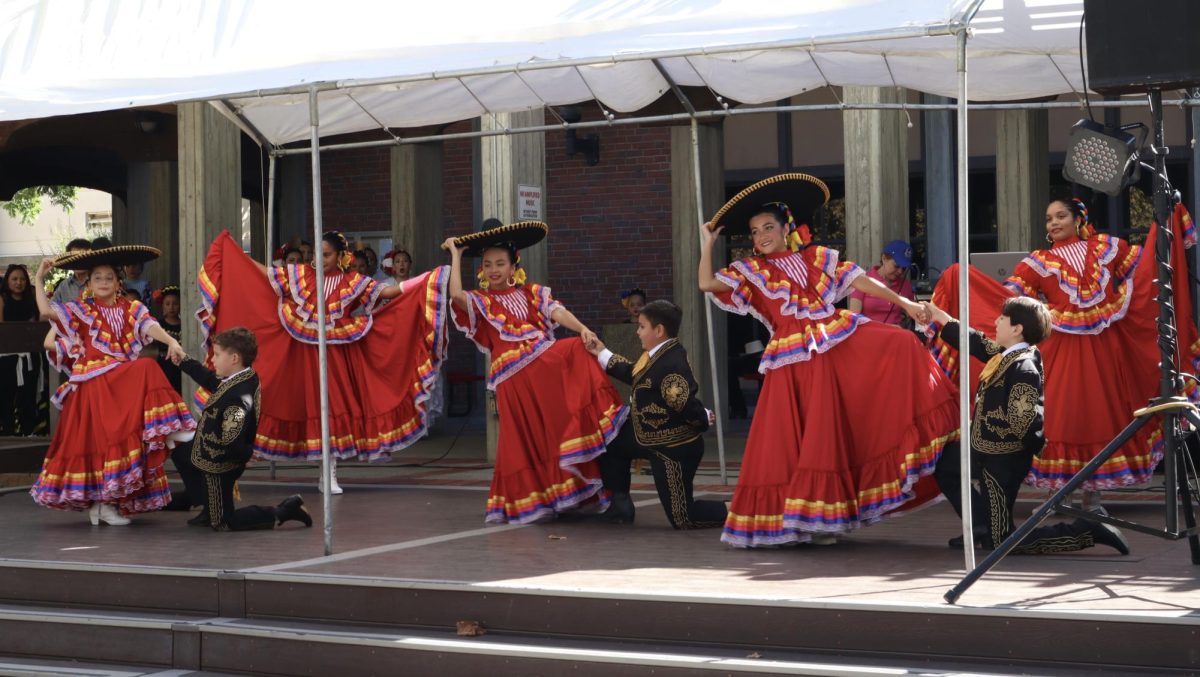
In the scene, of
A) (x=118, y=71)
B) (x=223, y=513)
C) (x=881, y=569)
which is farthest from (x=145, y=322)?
(x=881, y=569)

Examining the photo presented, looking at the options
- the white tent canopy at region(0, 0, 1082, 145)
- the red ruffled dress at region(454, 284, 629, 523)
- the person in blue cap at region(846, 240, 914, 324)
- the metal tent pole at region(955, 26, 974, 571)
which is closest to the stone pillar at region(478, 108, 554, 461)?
the white tent canopy at region(0, 0, 1082, 145)

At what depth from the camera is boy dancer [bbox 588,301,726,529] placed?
6777 mm

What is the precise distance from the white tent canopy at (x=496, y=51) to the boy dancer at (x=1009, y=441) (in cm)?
124

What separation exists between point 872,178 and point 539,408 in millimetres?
3426

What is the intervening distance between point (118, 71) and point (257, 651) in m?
2.66

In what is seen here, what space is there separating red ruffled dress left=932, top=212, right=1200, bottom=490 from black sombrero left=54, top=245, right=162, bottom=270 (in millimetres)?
4153

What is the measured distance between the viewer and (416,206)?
515 inches

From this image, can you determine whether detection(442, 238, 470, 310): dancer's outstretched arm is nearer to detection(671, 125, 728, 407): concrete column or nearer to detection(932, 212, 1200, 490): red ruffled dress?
detection(932, 212, 1200, 490): red ruffled dress

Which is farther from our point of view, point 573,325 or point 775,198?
point 573,325

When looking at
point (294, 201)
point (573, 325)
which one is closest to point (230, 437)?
point (573, 325)

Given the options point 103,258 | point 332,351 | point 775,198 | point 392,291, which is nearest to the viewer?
point 775,198

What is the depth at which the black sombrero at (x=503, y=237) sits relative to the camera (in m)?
7.34

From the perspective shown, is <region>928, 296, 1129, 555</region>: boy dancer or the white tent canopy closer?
the white tent canopy

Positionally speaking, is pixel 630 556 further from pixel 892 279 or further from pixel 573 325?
pixel 892 279
